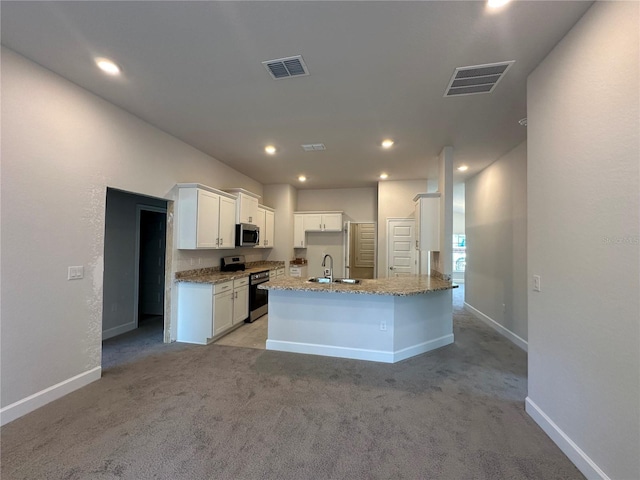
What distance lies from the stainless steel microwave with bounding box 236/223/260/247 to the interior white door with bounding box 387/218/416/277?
2873mm

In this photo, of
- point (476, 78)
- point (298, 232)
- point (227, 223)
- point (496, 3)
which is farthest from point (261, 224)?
point (496, 3)

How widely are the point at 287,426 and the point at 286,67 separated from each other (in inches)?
115

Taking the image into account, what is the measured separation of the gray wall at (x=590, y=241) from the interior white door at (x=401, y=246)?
368 cm

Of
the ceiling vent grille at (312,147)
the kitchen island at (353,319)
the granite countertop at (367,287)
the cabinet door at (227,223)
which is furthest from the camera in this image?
the cabinet door at (227,223)

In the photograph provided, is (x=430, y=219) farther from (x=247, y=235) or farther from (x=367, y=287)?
(x=247, y=235)

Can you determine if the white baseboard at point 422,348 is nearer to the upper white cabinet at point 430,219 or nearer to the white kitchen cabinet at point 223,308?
the upper white cabinet at point 430,219

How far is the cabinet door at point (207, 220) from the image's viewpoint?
13.0 feet

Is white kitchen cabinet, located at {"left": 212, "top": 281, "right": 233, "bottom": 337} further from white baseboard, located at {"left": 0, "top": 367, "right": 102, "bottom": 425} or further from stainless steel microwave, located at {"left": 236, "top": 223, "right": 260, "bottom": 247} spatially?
white baseboard, located at {"left": 0, "top": 367, "right": 102, "bottom": 425}

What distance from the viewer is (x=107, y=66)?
2.34 metres

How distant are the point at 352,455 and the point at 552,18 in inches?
126

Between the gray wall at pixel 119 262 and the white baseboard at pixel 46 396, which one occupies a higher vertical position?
the gray wall at pixel 119 262

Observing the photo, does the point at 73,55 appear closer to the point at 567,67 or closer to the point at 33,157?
the point at 33,157

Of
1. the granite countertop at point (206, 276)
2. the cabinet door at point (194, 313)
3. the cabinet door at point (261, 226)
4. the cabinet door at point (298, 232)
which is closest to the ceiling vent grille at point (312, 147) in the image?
the cabinet door at point (261, 226)

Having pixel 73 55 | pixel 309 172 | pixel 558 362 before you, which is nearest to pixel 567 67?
pixel 558 362
